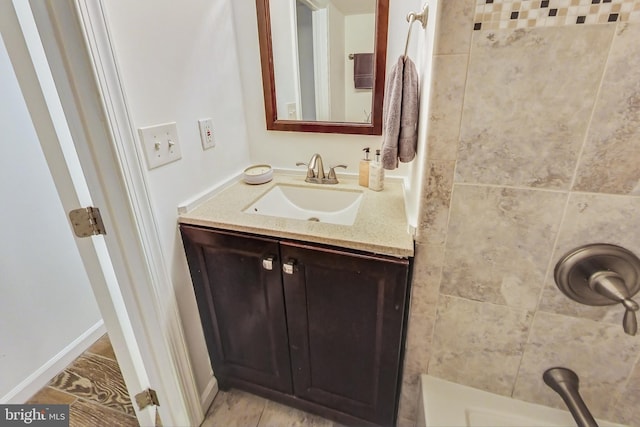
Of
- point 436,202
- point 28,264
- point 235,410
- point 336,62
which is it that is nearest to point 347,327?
point 436,202

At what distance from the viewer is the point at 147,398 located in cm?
119

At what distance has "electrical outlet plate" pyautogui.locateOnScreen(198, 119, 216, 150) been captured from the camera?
3.77ft

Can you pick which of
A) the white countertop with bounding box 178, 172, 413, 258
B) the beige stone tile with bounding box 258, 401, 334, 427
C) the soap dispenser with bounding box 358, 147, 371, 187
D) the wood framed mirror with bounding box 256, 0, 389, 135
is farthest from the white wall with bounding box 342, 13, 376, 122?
the beige stone tile with bounding box 258, 401, 334, 427

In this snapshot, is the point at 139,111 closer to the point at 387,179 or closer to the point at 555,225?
the point at 387,179

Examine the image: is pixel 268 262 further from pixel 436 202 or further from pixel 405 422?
pixel 405 422

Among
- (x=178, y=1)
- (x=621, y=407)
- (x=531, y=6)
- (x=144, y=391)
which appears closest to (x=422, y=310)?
(x=621, y=407)

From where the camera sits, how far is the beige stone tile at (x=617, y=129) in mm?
592

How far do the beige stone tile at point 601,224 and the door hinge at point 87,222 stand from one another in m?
1.24

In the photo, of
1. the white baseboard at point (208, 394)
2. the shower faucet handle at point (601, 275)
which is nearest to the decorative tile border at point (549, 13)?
the shower faucet handle at point (601, 275)

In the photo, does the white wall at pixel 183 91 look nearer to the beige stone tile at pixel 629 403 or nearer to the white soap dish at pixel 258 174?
the white soap dish at pixel 258 174

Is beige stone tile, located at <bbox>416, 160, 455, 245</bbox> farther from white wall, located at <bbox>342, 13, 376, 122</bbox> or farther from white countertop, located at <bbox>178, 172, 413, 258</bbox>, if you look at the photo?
white wall, located at <bbox>342, 13, 376, 122</bbox>

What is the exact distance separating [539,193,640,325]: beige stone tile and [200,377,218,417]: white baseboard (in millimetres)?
1401

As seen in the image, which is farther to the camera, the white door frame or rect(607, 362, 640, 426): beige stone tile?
rect(607, 362, 640, 426): beige stone tile

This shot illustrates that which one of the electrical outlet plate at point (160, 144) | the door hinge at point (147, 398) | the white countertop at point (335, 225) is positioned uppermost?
the electrical outlet plate at point (160, 144)
